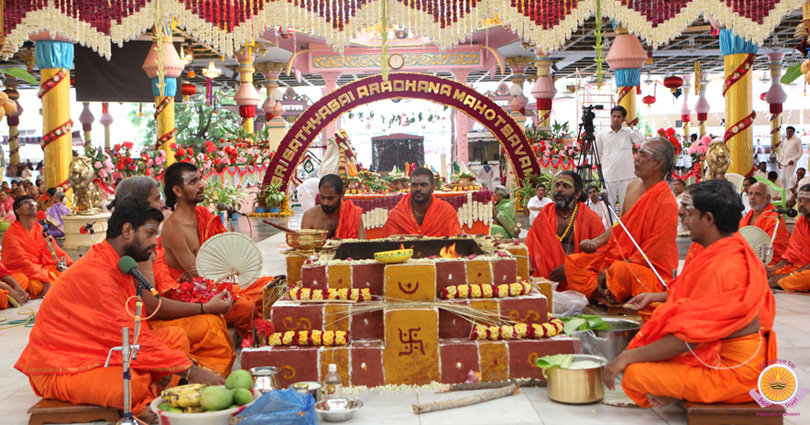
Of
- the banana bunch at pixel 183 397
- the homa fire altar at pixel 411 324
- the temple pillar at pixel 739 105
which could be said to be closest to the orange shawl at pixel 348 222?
the homa fire altar at pixel 411 324

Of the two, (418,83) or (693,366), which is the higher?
(418,83)

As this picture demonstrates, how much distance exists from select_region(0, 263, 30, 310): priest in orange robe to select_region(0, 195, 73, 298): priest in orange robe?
6.1 inches

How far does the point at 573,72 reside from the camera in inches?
1032

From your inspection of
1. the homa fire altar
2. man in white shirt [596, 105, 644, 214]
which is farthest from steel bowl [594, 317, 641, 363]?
man in white shirt [596, 105, 644, 214]

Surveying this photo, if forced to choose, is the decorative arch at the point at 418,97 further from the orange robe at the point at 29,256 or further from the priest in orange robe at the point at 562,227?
the priest in orange robe at the point at 562,227

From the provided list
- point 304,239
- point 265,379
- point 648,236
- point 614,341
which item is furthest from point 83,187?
point 614,341

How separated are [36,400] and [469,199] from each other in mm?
6299

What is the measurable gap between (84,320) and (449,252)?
2.34 meters

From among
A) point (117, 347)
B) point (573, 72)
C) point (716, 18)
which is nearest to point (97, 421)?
point (117, 347)

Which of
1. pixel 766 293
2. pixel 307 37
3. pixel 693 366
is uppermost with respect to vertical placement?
pixel 307 37

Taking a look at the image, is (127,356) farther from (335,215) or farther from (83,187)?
(83,187)

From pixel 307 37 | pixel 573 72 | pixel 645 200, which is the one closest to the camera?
pixel 645 200

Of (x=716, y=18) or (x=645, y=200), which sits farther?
(x=716, y=18)

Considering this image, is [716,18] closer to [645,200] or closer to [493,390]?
[645,200]
